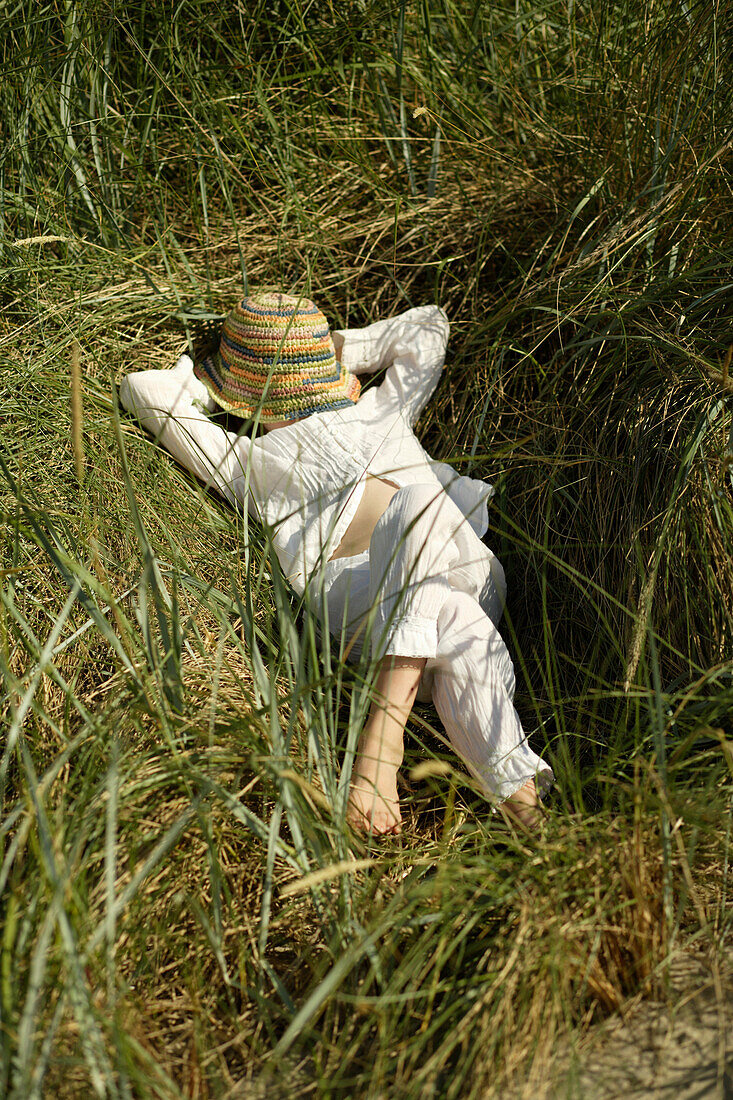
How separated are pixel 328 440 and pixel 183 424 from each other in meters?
0.34

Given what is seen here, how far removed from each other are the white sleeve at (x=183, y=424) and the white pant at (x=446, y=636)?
417 millimetres

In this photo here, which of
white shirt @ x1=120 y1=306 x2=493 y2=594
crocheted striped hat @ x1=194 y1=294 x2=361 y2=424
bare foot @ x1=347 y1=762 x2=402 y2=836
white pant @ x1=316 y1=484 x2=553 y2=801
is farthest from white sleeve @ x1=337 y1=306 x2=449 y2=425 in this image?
bare foot @ x1=347 y1=762 x2=402 y2=836

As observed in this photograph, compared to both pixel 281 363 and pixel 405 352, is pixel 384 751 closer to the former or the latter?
pixel 281 363

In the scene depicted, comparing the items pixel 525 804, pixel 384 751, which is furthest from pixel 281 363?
pixel 525 804

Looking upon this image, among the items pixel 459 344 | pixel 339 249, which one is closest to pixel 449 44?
pixel 339 249

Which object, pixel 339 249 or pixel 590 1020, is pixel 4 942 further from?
pixel 339 249

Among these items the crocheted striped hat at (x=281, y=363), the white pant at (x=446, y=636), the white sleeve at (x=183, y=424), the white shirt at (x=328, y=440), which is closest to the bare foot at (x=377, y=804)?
the white pant at (x=446, y=636)

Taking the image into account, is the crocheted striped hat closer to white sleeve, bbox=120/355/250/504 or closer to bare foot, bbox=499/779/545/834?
white sleeve, bbox=120/355/250/504

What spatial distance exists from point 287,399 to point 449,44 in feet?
4.18

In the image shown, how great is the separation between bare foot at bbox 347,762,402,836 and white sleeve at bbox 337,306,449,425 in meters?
1.01

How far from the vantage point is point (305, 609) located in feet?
5.01

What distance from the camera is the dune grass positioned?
1.11 metres

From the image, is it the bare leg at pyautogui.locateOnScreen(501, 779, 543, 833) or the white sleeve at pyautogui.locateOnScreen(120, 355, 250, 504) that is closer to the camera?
the bare leg at pyautogui.locateOnScreen(501, 779, 543, 833)

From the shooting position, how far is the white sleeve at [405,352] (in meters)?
2.23
